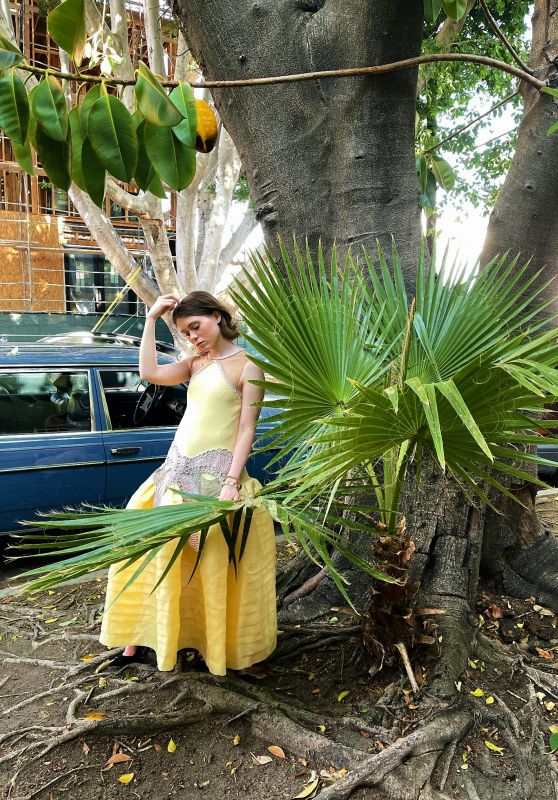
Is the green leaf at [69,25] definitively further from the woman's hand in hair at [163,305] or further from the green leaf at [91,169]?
the woman's hand in hair at [163,305]

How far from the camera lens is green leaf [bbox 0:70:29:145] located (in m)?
1.71

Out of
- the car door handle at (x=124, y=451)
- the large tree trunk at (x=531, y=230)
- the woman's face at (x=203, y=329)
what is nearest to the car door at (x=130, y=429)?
the car door handle at (x=124, y=451)

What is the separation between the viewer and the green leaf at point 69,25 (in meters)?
1.71

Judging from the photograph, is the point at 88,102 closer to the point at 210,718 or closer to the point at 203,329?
the point at 203,329

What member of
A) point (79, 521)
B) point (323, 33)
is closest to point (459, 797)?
point (79, 521)

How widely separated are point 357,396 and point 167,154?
3.16 feet

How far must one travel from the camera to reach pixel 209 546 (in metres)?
2.49

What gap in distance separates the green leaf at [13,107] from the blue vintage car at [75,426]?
3.02 metres

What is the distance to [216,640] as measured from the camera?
2521 millimetres

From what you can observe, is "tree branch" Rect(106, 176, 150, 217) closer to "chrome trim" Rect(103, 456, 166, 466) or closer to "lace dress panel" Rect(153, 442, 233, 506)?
"chrome trim" Rect(103, 456, 166, 466)

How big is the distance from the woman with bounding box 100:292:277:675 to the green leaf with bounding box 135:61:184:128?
0.93 m

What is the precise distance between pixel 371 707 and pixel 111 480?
9.30 ft

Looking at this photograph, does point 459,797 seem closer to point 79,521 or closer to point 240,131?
point 79,521

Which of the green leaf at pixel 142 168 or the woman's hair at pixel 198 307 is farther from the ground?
the green leaf at pixel 142 168
